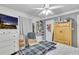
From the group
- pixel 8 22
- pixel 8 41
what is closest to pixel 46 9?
pixel 8 22

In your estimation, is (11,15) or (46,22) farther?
(46,22)

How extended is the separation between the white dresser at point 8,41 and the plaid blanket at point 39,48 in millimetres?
157

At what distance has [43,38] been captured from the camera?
1.67 meters

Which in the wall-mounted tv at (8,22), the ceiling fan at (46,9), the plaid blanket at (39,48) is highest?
the ceiling fan at (46,9)

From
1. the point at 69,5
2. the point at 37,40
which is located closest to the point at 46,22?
the point at 37,40

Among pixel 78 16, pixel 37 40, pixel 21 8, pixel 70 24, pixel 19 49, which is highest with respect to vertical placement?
pixel 21 8

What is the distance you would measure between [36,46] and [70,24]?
61 cm

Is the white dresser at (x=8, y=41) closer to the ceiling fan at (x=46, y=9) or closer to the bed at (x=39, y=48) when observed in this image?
the bed at (x=39, y=48)

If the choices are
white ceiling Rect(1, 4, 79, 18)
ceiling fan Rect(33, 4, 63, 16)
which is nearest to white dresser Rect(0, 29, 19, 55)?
white ceiling Rect(1, 4, 79, 18)

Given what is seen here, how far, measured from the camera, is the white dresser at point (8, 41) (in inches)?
59.5

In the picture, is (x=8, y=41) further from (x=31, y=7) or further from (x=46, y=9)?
(x=46, y=9)

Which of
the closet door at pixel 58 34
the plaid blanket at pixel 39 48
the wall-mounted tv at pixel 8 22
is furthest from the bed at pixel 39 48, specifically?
the wall-mounted tv at pixel 8 22

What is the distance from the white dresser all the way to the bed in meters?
0.14
